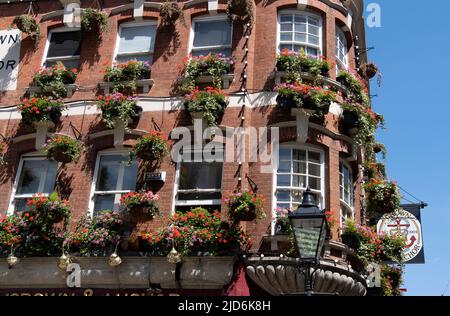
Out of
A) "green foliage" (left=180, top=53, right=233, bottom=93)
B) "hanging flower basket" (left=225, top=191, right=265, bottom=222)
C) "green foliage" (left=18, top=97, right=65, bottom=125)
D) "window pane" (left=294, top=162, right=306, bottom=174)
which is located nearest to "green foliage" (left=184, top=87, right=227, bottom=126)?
"green foliage" (left=180, top=53, right=233, bottom=93)

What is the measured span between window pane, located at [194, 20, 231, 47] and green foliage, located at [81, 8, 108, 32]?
2651 millimetres

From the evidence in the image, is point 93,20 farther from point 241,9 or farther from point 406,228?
point 406,228

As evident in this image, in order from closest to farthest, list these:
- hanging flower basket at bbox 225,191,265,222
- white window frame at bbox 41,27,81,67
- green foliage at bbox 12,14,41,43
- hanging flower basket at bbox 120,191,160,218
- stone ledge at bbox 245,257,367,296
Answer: stone ledge at bbox 245,257,367,296 < hanging flower basket at bbox 225,191,265,222 < hanging flower basket at bbox 120,191,160,218 < green foliage at bbox 12,14,41,43 < white window frame at bbox 41,27,81,67

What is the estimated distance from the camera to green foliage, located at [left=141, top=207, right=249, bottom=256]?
12.6 meters

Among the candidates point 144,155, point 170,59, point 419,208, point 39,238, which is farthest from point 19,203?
point 419,208

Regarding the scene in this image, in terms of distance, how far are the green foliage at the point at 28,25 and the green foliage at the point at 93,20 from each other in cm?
146

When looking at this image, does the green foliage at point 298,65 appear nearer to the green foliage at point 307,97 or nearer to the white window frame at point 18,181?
the green foliage at point 307,97

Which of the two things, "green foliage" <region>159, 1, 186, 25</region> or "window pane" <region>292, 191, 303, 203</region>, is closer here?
"window pane" <region>292, 191, 303, 203</region>

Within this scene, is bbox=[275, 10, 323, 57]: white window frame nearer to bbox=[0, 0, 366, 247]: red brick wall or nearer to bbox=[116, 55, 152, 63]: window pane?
bbox=[0, 0, 366, 247]: red brick wall

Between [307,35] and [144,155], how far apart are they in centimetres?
556

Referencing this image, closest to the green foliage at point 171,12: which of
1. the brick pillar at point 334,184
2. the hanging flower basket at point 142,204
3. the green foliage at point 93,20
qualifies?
the green foliage at point 93,20

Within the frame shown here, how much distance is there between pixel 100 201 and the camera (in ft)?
47.6

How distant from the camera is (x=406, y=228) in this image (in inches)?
635

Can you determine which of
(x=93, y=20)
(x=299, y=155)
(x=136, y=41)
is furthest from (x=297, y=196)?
(x=93, y=20)
